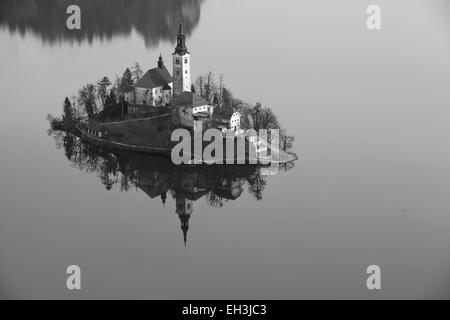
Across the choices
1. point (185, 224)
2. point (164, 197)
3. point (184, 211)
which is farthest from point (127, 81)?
point (185, 224)

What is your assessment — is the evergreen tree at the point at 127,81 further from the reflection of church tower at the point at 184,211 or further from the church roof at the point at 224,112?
the reflection of church tower at the point at 184,211

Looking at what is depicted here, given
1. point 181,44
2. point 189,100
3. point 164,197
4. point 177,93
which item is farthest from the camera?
point 177,93

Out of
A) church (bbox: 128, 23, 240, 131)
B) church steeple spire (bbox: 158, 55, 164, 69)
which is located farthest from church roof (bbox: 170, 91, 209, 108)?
church steeple spire (bbox: 158, 55, 164, 69)

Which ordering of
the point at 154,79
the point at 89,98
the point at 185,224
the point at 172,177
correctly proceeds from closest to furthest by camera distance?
1. the point at 185,224
2. the point at 172,177
3. the point at 154,79
4. the point at 89,98

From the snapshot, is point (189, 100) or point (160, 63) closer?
point (189, 100)

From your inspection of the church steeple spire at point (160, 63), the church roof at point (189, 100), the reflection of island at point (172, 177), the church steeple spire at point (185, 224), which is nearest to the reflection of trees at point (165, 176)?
the reflection of island at point (172, 177)

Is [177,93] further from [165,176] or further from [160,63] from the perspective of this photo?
[165,176]

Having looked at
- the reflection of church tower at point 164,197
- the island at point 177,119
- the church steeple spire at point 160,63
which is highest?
the church steeple spire at point 160,63
